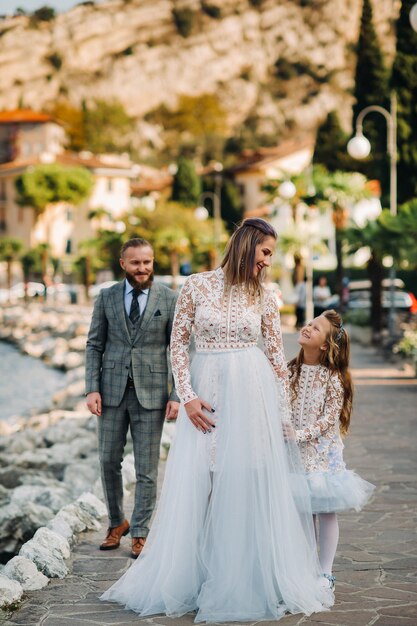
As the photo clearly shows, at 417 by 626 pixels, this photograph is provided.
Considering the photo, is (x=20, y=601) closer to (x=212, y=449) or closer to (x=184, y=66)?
(x=212, y=449)

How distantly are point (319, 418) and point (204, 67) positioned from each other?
617ft

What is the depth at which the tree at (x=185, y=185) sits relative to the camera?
9625cm

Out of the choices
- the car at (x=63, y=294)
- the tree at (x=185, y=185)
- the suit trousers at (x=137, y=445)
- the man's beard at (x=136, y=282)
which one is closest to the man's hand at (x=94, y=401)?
the suit trousers at (x=137, y=445)

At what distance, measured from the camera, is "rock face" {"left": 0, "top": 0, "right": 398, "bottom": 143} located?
179250 mm

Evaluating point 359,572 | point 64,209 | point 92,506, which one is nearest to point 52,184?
point 64,209

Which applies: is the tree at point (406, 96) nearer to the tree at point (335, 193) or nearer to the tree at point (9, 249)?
the tree at point (335, 193)

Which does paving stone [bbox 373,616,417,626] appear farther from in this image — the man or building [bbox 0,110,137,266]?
building [bbox 0,110,137,266]

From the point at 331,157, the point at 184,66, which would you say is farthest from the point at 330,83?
the point at 331,157

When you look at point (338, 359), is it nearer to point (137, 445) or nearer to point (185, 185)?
point (137, 445)

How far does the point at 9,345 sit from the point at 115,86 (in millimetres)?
139611

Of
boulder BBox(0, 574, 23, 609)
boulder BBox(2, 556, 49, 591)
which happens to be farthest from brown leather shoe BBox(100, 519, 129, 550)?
boulder BBox(0, 574, 23, 609)

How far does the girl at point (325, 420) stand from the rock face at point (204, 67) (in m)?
168

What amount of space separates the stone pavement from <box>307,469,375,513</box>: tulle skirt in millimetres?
511

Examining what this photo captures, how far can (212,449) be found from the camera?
5934 millimetres
